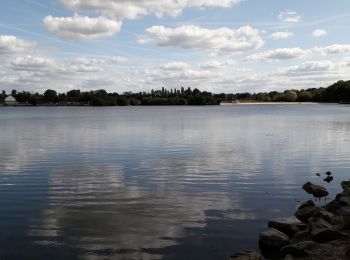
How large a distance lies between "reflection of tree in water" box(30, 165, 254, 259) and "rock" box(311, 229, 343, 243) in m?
4.27

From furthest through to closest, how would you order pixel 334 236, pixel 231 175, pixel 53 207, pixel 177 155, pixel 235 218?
pixel 177 155 < pixel 231 175 < pixel 53 207 < pixel 235 218 < pixel 334 236

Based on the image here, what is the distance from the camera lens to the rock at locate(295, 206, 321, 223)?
17469 mm

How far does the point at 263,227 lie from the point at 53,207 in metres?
→ 8.78

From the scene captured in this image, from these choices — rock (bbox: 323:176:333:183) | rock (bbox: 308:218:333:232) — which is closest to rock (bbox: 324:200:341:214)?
rock (bbox: 308:218:333:232)

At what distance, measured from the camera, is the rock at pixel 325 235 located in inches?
564

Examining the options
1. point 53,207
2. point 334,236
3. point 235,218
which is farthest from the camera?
point 53,207

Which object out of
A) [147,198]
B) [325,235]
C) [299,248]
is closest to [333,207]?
[325,235]

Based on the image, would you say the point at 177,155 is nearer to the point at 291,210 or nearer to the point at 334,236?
the point at 291,210

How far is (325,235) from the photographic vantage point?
47.2 feet

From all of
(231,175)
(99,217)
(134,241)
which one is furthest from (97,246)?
(231,175)

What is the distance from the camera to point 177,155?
37.6 metres

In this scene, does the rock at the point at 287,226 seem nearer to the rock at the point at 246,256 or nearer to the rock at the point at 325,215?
the rock at the point at 325,215

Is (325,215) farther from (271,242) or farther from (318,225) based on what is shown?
(271,242)

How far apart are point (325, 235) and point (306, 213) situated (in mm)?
3252
